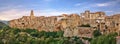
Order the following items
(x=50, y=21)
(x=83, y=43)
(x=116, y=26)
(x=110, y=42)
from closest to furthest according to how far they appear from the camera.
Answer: (x=110, y=42), (x=83, y=43), (x=116, y=26), (x=50, y=21)

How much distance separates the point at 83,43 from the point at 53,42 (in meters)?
2.22

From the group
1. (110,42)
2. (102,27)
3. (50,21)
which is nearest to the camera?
(110,42)

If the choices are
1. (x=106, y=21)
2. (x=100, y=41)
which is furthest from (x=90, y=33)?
(x=100, y=41)

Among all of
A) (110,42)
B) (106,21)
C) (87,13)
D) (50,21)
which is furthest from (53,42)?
(50,21)

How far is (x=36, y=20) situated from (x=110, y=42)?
23.4 meters

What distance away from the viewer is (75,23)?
111 ft

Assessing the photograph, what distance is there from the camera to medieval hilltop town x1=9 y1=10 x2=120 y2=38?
27484mm

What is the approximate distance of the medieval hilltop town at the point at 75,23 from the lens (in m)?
27.5

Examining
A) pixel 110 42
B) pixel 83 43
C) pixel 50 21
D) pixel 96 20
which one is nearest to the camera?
pixel 110 42

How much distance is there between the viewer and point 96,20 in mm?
32719

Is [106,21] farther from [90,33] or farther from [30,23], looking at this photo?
[30,23]

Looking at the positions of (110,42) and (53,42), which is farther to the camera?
(53,42)

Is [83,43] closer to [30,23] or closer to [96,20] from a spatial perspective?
[96,20]

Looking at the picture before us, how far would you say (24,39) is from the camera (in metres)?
24.8
